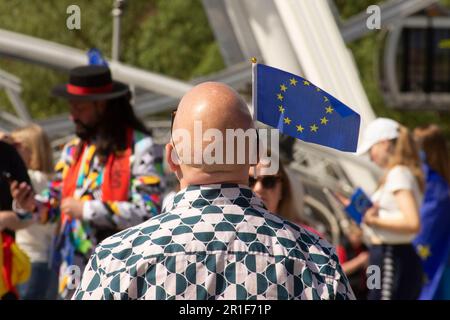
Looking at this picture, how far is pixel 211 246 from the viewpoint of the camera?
3.57m

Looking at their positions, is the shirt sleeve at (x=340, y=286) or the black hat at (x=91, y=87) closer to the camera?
the shirt sleeve at (x=340, y=286)

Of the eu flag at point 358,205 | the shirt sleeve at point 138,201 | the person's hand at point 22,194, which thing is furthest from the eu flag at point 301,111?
the eu flag at point 358,205

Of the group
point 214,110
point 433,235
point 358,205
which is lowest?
point 433,235

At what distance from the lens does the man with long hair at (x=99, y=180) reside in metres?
6.37

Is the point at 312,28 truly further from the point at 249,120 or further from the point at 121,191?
the point at 249,120

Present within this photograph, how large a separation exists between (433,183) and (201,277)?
5425 millimetres

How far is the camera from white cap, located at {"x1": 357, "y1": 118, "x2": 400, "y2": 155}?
26.0ft

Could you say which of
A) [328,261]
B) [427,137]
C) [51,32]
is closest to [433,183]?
[427,137]

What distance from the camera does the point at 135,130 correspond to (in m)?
6.63

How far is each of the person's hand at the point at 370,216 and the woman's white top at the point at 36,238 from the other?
1.96 metres

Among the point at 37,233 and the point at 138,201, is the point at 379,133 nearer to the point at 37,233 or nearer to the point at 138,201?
the point at 138,201

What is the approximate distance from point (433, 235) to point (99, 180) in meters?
3.08

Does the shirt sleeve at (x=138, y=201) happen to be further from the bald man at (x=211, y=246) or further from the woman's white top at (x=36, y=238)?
the bald man at (x=211, y=246)

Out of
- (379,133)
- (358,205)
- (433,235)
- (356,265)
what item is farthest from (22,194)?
(356,265)
